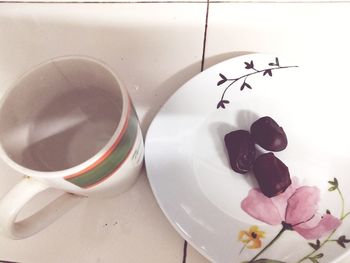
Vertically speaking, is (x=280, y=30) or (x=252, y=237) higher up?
(x=280, y=30)

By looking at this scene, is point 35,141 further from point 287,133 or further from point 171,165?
point 287,133

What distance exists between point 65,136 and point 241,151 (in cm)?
16

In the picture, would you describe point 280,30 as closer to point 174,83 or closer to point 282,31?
point 282,31

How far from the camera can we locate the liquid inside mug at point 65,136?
0.28 m

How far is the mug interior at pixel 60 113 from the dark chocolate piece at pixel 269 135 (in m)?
0.13

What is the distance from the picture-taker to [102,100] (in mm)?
330

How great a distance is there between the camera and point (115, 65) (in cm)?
44

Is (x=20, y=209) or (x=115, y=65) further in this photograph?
(x=115, y=65)

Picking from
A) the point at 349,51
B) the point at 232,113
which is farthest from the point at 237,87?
the point at 349,51

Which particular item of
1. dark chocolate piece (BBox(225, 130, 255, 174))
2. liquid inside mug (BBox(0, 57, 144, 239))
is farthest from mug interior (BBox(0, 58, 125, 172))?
dark chocolate piece (BBox(225, 130, 255, 174))

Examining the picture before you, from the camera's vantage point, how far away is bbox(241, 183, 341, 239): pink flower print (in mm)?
324

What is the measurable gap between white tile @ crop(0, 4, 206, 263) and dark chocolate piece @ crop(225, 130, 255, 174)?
83 mm

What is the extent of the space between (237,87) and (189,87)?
5 cm

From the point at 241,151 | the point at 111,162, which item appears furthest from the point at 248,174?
the point at 111,162
